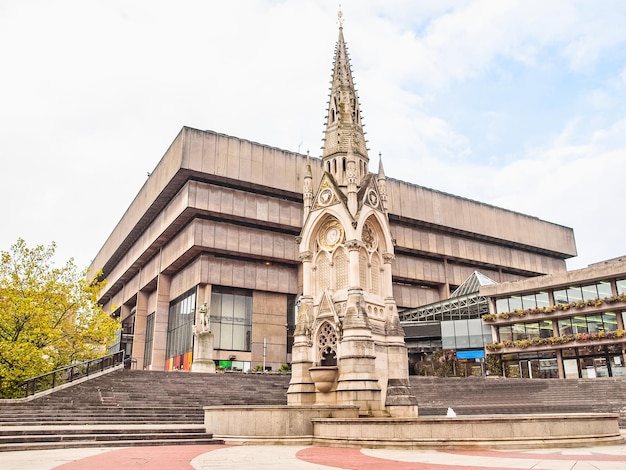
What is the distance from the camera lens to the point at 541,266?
Result: 85312mm

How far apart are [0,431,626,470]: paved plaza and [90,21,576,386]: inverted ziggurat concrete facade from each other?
8.64 metres

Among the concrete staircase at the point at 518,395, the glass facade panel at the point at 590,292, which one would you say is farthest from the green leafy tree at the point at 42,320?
the glass facade panel at the point at 590,292

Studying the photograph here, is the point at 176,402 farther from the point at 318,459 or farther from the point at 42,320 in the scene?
the point at 318,459

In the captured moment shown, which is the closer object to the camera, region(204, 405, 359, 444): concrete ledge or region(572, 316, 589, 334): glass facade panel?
region(204, 405, 359, 444): concrete ledge

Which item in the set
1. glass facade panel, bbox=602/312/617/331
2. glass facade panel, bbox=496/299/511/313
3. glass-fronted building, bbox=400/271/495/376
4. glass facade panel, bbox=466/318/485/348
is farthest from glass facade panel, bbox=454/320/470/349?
glass facade panel, bbox=602/312/617/331

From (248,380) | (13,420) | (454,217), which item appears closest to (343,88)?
(248,380)

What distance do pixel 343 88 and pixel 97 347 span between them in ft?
70.8

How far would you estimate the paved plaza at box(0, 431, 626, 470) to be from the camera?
9.89 meters

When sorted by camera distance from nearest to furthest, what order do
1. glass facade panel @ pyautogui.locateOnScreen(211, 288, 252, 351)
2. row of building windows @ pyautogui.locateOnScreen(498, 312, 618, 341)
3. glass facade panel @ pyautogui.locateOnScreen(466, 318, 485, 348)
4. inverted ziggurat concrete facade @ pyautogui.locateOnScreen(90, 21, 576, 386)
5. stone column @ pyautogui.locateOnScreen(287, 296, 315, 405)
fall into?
stone column @ pyautogui.locateOnScreen(287, 296, 315, 405) → inverted ziggurat concrete facade @ pyautogui.locateOnScreen(90, 21, 576, 386) → row of building windows @ pyautogui.locateOnScreen(498, 312, 618, 341) → glass facade panel @ pyautogui.locateOnScreen(466, 318, 485, 348) → glass facade panel @ pyautogui.locateOnScreen(211, 288, 252, 351)

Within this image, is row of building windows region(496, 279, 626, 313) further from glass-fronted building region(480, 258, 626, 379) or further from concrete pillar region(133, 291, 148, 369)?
concrete pillar region(133, 291, 148, 369)

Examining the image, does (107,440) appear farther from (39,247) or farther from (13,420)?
(39,247)

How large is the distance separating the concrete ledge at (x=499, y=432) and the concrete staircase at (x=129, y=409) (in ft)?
19.5

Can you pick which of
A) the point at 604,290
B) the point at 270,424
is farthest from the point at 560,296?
the point at 270,424

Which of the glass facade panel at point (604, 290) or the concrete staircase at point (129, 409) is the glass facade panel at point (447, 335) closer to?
the glass facade panel at point (604, 290)
